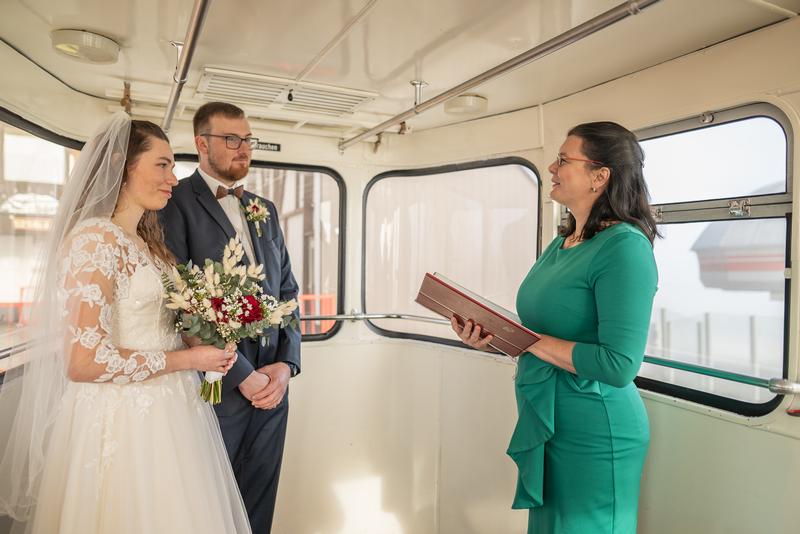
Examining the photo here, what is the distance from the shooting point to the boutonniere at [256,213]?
2.66 metres

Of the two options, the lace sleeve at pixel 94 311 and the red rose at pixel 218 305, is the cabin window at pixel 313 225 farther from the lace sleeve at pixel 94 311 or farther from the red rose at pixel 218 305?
the lace sleeve at pixel 94 311

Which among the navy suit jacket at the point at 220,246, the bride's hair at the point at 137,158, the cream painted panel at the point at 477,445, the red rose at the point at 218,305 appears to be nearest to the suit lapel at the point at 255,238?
the navy suit jacket at the point at 220,246

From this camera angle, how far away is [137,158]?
6.43 ft

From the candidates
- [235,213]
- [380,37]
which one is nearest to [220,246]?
[235,213]

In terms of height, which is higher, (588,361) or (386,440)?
(588,361)

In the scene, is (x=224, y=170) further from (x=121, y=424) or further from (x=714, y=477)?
(x=714, y=477)

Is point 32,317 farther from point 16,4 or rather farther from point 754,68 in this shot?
point 754,68

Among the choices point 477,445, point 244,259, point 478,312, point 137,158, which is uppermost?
point 137,158

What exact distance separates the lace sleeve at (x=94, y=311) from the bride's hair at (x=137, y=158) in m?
0.27

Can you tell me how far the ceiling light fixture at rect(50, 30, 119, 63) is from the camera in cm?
241

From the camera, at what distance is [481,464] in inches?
154

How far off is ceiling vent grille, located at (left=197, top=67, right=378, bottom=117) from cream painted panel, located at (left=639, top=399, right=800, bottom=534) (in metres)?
2.30

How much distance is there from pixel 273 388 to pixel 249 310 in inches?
25.3

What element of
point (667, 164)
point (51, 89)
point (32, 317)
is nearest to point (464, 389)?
point (667, 164)
